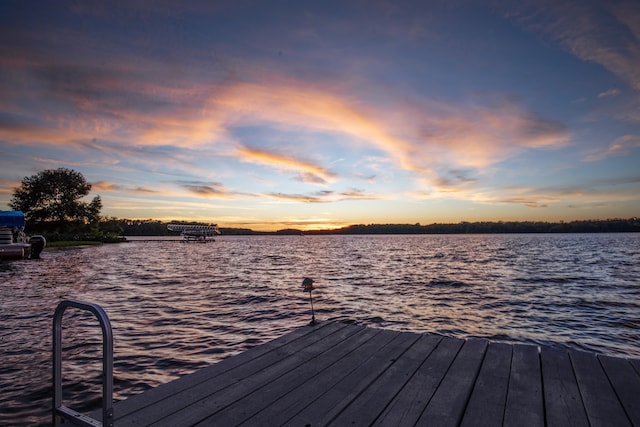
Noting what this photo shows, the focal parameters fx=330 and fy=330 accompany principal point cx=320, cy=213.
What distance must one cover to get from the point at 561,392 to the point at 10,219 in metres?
51.7

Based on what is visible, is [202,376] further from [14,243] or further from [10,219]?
[10,219]

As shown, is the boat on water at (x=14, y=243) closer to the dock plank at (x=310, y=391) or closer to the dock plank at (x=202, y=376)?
the dock plank at (x=202, y=376)

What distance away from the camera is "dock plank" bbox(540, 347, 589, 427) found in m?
3.55

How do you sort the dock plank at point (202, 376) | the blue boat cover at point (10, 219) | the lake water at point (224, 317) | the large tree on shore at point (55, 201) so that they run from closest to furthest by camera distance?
the dock plank at point (202, 376) → the lake water at point (224, 317) → the blue boat cover at point (10, 219) → the large tree on shore at point (55, 201)

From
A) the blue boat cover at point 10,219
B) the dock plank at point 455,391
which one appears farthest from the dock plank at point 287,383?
the blue boat cover at point 10,219

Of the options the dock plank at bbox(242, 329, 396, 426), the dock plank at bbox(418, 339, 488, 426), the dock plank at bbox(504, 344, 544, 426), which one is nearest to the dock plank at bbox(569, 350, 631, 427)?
the dock plank at bbox(504, 344, 544, 426)

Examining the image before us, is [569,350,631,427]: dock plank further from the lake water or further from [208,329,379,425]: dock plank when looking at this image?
the lake water

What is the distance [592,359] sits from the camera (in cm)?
526

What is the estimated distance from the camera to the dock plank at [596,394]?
3.53 metres

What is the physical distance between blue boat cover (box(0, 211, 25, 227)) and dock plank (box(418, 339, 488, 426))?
50.0 metres

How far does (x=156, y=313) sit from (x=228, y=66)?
1215cm

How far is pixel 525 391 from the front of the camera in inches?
166

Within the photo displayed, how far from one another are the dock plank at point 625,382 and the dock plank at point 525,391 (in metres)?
0.83

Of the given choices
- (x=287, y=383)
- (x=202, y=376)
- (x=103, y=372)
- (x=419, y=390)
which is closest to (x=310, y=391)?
(x=287, y=383)
